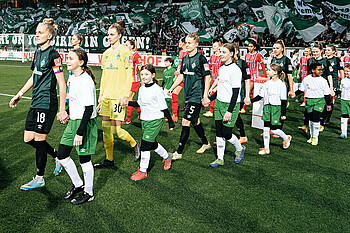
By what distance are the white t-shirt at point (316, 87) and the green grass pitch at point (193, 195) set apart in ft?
4.29

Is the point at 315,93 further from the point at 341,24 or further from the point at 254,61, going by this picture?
the point at 341,24

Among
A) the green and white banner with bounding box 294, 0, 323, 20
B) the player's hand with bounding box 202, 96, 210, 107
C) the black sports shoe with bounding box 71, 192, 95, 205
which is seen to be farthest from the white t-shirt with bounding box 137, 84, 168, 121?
the green and white banner with bounding box 294, 0, 323, 20

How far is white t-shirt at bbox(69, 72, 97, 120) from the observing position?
11.0 ft

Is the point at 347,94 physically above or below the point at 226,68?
below

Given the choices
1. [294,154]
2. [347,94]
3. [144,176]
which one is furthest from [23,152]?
[347,94]

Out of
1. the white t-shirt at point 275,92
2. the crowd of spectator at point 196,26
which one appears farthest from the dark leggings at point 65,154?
the crowd of spectator at point 196,26

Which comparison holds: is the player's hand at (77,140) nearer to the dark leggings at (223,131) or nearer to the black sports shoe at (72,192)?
the black sports shoe at (72,192)

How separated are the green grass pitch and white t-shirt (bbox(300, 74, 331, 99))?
131 centimetres

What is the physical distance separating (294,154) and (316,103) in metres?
1.49

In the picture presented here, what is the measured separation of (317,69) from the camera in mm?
6434

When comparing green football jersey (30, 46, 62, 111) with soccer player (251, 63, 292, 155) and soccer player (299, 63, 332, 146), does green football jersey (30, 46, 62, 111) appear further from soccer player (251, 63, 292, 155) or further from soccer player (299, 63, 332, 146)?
soccer player (299, 63, 332, 146)

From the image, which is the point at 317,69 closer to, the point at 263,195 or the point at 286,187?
the point at 286,187

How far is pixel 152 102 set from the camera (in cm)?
426

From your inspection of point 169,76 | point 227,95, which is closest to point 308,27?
point 169,76
